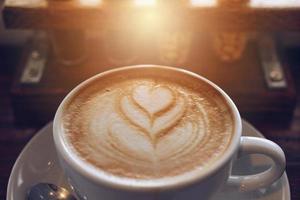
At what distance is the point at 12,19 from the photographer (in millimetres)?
946

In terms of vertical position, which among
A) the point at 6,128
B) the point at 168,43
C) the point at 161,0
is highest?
the point at 161,0

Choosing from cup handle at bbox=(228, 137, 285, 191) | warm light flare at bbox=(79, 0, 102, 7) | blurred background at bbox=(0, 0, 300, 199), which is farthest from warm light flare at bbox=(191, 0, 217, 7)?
cup handle at bbox=(228, 137, 285, 191)

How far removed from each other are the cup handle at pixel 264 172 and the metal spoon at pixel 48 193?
0.84ft

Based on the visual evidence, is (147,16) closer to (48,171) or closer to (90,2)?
(90,2)

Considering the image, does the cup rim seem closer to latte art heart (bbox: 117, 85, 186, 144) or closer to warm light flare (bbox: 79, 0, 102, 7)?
latte art heart (bbox: 117, 85, 186, 144)

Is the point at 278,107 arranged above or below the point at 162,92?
below

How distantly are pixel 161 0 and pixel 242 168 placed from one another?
1.18 feet

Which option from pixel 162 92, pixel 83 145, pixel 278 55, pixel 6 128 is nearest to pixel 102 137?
pixel 83 145

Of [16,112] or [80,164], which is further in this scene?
[16,112]

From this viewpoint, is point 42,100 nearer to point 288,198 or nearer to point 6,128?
point 6,128

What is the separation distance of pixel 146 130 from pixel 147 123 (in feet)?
0.05

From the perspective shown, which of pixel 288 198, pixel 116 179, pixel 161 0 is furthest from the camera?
pixel 161 0

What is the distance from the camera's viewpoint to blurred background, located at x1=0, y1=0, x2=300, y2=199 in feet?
3.03

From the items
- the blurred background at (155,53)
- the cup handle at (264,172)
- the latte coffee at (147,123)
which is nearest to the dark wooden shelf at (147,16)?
the blurred background at (155,53)
